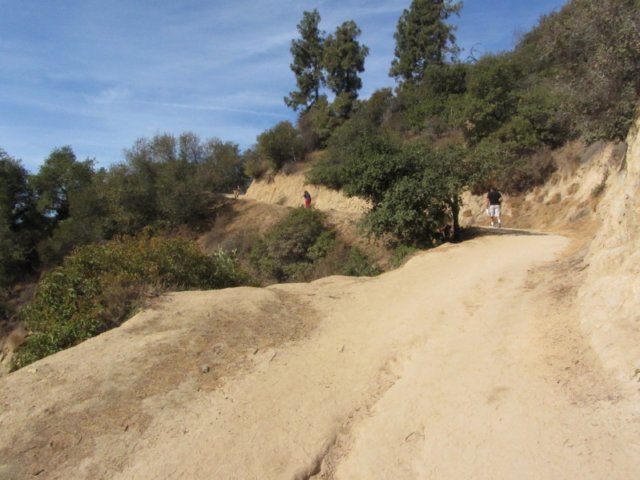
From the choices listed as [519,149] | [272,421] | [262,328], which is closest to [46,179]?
[519,149]

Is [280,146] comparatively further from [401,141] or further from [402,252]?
[402,252]

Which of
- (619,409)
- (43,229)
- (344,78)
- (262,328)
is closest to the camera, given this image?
(619,409)

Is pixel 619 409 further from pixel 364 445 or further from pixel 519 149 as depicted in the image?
pixel 519 149

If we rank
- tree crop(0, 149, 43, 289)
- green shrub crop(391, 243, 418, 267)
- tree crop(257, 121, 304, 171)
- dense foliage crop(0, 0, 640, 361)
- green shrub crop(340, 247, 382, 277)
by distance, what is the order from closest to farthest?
1. dense foliage crop(0, 0, 640, 361)
2. green shrub crop(391, 243, 418, 267)
3. green shrub crop(340, 247, 382, 277)
4. tree crop(0, 149, 43, 289)
5. tree crop(257, 121, 304, 171)

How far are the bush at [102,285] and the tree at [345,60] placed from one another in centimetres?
3570

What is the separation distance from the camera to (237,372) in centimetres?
615

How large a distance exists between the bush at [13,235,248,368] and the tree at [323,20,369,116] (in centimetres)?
3570

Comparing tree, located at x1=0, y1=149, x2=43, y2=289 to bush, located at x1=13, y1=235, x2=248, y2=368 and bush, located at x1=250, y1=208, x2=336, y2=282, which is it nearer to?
bush, located at x1=250, y1=208, x2=336, y2=282

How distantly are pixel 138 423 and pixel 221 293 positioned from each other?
4.00m

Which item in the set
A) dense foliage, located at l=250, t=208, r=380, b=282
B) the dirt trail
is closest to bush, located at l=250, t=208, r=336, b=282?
dense foliage, located at l=250, t=208, r=380, b=282

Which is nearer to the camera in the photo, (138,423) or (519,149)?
(138,423)

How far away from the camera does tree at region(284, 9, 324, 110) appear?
47.8 metres

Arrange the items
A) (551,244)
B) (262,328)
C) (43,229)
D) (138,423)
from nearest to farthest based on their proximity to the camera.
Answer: (138,423), (262,328), (551,244), (43,229)

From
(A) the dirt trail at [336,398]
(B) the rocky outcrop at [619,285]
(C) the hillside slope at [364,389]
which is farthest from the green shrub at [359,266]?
(B) the rocky outcrop at [619,285]
